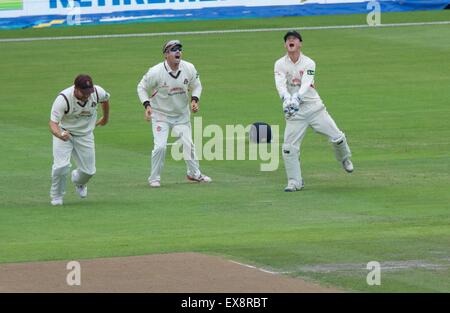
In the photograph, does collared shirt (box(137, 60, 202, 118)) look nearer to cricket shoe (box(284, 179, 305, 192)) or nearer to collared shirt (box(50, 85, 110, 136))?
collared shirt (box(50, 85, 110, 136))

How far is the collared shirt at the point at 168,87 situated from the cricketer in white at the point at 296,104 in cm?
176

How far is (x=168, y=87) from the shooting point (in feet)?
71.1

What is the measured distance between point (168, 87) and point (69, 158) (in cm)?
278

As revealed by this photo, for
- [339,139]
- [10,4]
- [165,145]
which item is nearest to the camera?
[339,139]

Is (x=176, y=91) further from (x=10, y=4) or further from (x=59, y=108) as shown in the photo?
(x=10, y=4)

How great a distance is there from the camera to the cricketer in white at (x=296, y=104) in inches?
800

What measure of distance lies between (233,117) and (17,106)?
5794mm

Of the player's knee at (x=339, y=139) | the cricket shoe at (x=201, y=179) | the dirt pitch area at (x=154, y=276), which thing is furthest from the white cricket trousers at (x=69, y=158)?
the dirt pitch area at (x=154, y=276)

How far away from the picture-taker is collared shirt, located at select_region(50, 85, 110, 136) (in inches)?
754

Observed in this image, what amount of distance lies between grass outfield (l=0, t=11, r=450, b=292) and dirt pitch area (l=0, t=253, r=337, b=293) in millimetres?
421

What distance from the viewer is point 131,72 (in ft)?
123

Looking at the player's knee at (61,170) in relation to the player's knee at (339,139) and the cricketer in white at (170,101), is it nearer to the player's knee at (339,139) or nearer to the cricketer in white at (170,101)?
the cricketer in white at (170,101)

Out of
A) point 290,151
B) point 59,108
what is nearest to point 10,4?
point 290,151
